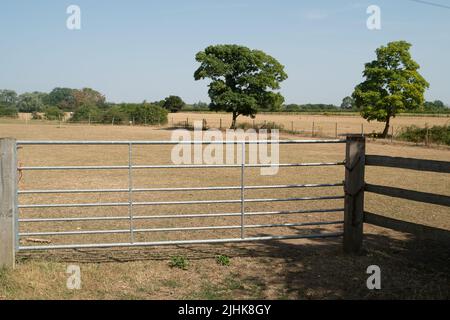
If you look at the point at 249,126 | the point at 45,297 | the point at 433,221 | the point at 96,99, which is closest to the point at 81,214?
the point at 45,297

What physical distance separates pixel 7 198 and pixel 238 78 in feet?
157

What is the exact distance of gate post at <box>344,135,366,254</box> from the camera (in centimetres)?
607

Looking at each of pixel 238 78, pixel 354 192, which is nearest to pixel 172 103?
pixel 238 78

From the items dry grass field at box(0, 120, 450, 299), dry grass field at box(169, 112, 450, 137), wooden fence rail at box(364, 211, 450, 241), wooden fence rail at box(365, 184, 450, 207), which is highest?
dry grass field at box(169, 112, 450, 137)

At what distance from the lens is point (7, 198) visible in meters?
5.26

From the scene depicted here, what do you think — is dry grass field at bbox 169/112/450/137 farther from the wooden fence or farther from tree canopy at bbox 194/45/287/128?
the wooden fence

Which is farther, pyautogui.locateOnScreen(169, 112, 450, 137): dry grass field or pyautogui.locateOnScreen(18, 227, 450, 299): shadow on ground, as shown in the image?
pyautogui.locateOnScreen(169, 112, 450, 137): dry grass field

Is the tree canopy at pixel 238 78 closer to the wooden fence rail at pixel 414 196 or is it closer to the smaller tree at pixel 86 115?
the smaller tree at pixel 86 115

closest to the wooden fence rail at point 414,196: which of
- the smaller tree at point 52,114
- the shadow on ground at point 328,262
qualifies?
the shadow on ground at point 328,262

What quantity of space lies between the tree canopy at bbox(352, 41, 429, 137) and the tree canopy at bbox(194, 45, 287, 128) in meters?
14.2

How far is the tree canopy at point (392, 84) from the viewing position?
126ft

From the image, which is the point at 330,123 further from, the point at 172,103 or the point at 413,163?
the point at 413,163

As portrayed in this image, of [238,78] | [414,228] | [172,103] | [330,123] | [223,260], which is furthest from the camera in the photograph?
[172,103]

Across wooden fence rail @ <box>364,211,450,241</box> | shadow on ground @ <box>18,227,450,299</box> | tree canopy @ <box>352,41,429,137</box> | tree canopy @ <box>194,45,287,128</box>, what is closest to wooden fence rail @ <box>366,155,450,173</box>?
wooden fence rail @ <box>364,211,450,241</box>
